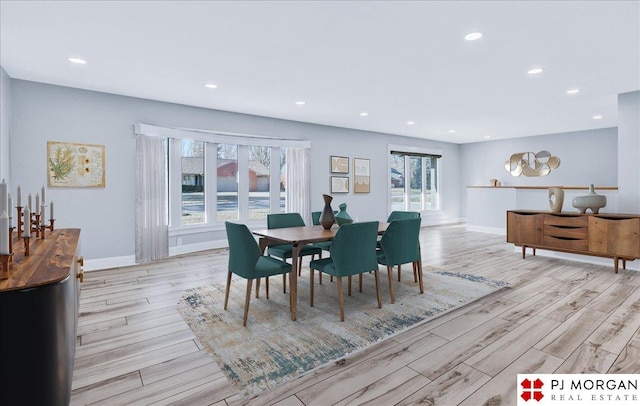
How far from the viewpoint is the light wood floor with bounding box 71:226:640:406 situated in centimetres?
184

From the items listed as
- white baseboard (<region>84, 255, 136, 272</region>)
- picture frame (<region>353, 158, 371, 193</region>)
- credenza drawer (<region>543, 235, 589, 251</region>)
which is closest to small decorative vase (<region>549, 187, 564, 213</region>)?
credenza drawer (<region>543, 235, 589, 251</region>)

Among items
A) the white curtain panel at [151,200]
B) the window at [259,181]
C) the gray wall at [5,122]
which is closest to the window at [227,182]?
the window at [259,181]

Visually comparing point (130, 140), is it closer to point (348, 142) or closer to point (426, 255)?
point (348, 142)

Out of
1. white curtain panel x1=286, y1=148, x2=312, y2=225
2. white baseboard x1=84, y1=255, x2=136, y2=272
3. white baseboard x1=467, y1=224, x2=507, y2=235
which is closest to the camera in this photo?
white baseboard x1=84, y1=255, x2=136, y2=272

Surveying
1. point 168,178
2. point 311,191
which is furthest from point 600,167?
point 168,178

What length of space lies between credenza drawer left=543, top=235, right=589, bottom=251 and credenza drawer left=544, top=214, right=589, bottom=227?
0.21 meters

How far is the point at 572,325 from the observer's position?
2695 millimetres

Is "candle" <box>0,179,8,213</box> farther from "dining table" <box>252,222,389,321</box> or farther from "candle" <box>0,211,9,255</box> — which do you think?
"dining table" <box>252,222,389,321</box>

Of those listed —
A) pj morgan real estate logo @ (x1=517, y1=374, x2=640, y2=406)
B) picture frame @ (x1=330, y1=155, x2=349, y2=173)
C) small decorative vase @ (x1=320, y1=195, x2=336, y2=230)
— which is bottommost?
pj morgan real estate logo @ (x1=517, y1=374, x2=640, y2=406)

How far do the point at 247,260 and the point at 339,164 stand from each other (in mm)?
4868

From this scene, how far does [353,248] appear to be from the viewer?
9.36ft

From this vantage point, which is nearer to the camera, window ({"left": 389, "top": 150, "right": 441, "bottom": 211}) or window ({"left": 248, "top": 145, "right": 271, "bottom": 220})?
window ({"left": 248, "top": 145, "right": 271, "bottom": 220})

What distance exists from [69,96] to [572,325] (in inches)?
240

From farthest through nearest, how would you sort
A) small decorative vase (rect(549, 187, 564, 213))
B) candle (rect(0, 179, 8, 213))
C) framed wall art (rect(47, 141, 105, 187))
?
small decorative vase (rect(549, 187, 564, 213)) → framed wall art (rect(47, 141, 105, 187)) → candle (rect(0, 179, 8, 213))
